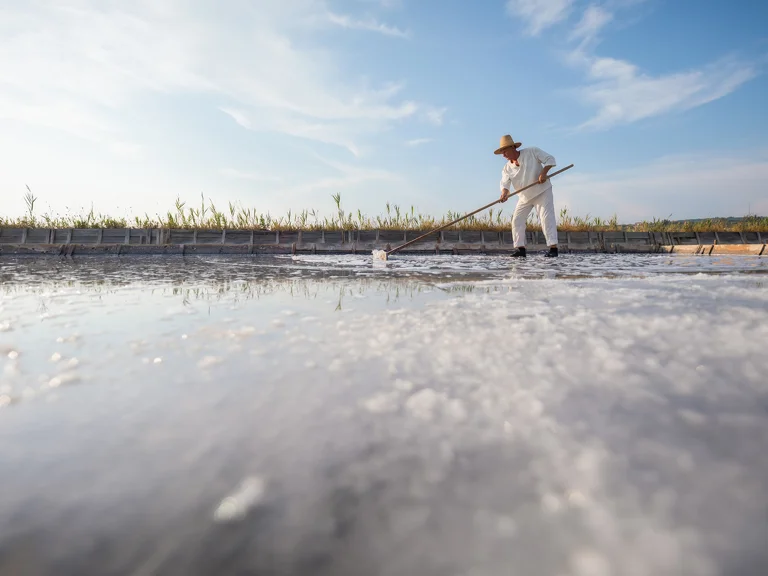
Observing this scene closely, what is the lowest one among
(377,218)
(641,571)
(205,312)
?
(641,571)

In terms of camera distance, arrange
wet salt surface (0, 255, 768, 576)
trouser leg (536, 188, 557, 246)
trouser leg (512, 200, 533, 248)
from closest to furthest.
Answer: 1. wet salt surface (0, 255, 768, 576)
2. trouser leg (536, 188, 557, 246)
3. trouser leg (512, 200, 533, 248)

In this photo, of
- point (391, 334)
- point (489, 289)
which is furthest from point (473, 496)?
point (489, 289)

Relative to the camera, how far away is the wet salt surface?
1.84 feet

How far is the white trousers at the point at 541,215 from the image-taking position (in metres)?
7.11

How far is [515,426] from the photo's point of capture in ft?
2.89

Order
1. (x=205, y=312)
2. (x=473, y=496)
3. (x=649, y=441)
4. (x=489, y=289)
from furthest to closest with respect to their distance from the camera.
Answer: (x=489, y=289) < (x=205, y=312) < (x=649, y=441) < (x=473, y=496)

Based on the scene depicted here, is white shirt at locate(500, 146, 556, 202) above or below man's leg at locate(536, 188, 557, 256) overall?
above

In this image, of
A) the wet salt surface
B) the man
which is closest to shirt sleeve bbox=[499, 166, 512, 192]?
the man

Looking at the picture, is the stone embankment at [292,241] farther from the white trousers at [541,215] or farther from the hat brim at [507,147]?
the hat brim at [507,147]

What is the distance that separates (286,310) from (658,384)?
1567 millimetres

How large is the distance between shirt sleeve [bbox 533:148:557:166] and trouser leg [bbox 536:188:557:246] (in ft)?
1.46

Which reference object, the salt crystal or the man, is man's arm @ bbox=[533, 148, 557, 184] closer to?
the man

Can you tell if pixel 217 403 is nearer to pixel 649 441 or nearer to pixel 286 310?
pixel 649 441

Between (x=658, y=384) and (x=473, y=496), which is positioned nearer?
(x=473, y=496)
